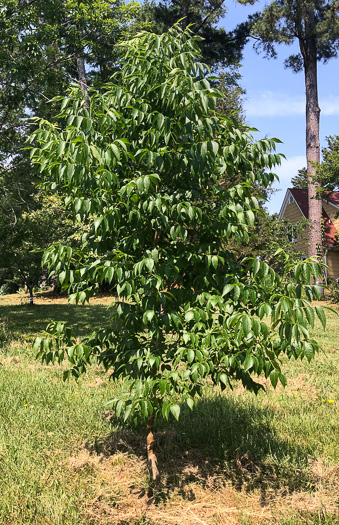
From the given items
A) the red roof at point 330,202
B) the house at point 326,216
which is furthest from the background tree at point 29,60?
the red roof at point 330,202

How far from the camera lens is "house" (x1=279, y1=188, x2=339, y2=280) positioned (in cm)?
2743

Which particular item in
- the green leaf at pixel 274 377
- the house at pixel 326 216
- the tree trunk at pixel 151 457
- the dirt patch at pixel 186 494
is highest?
the house at pixel 326 216

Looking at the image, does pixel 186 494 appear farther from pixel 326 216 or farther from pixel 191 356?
pixel 326 216

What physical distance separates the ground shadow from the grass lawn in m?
0.01

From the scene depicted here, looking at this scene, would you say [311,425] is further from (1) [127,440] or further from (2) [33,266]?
(2) [33,266]

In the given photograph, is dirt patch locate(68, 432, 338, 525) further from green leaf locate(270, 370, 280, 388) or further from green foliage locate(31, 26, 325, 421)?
green leaf locate(270, 370, 280, 388)

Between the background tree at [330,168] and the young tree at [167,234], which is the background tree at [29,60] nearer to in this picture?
the young tree at [167,234]

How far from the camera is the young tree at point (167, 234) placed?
9.72ft

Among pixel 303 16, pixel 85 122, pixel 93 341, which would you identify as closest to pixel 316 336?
pixel 93 341

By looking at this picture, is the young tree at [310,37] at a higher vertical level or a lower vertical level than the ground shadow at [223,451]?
higher

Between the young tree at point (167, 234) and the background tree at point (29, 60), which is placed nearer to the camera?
the young tree at point (167, 234)

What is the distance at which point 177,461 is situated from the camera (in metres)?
4.36

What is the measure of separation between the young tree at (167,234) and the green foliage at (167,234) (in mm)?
12

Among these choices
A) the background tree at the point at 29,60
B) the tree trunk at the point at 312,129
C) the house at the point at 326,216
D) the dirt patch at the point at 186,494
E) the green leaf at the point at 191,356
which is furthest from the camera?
the house at the point at 326,216
